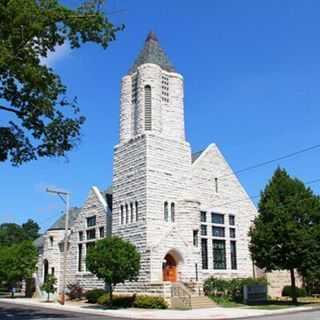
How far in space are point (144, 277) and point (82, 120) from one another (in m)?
15.8

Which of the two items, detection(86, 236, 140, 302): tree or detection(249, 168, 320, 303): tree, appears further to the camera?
detection(86, 236, 140, 302): tree

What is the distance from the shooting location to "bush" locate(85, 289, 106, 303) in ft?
130

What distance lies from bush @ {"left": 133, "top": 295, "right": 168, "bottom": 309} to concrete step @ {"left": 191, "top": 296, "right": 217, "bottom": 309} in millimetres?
1858

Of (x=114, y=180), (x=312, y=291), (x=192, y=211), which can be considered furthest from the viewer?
(x=312, y=291)

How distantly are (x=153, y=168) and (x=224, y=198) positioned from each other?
8435 mm

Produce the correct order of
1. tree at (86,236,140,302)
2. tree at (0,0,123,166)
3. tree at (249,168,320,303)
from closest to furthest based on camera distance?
1. tree at (0,0,123,166)
2. tree at (249,168,320,303)
3. tree at (86,236,140,302)

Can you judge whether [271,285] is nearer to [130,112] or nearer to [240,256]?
[240,256]

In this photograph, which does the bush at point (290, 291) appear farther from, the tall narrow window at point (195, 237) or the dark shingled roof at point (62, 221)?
the dark shingled roof at point (62, 221)

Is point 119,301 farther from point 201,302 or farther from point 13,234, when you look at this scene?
point 13,234

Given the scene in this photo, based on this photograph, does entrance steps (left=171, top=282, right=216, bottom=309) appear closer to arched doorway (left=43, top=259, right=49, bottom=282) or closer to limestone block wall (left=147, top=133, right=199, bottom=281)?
limestone block wall (left=147, top=133, right=199, bottom=281)

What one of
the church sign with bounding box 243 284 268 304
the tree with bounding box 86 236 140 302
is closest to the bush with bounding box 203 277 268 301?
the church sign with bounding box 243 284 268 304

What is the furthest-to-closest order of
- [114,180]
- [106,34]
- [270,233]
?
[114,180], [270,233], [106,34]

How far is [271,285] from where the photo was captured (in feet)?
146

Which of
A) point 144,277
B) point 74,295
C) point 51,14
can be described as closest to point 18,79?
point 51,14
